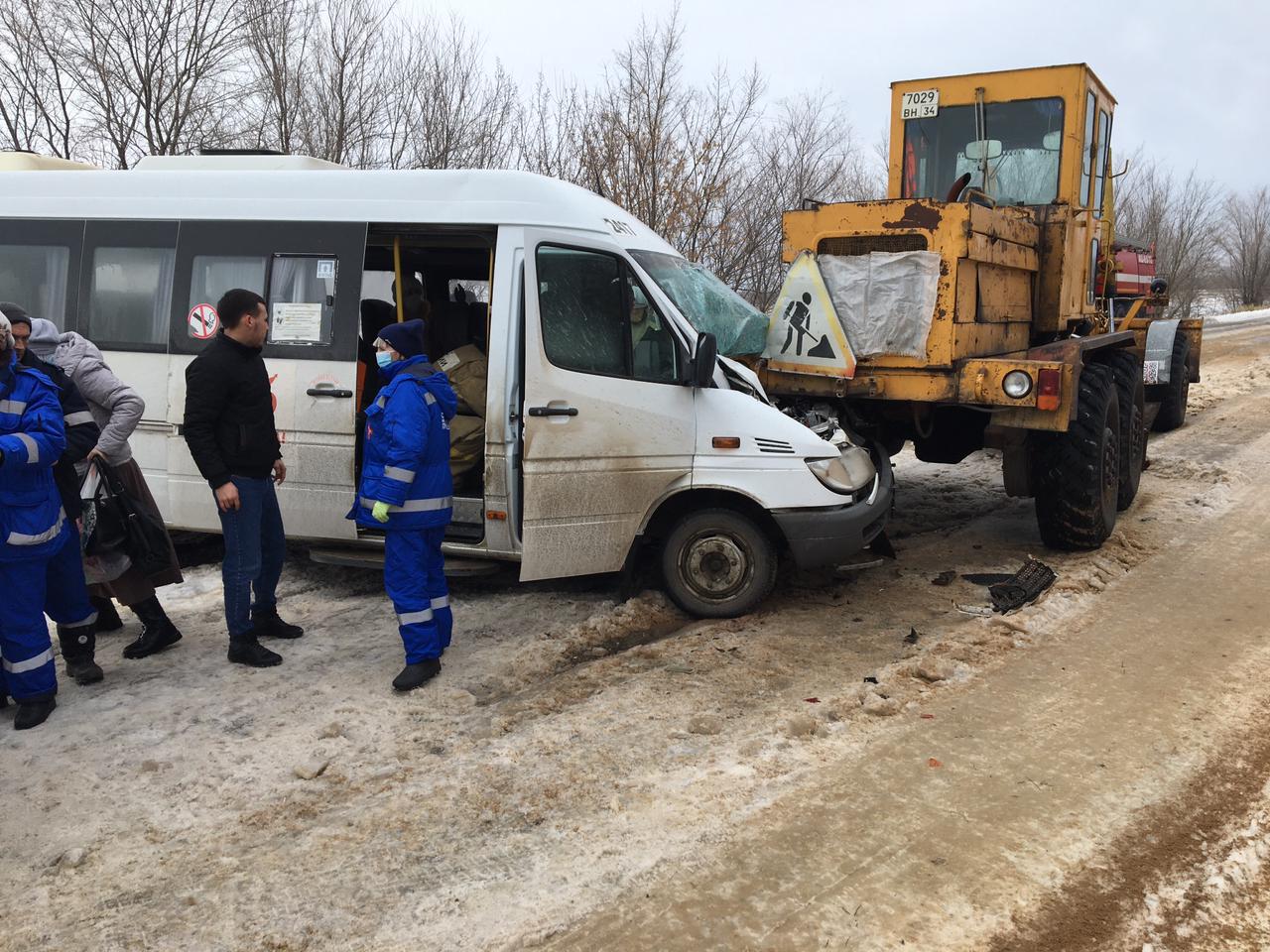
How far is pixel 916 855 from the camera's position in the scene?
3090 mm

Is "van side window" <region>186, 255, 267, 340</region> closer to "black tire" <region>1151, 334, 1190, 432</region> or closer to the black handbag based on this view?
the black handbag

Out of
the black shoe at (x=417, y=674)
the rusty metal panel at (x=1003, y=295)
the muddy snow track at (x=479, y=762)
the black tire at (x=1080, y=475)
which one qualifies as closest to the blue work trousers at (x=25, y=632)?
the muddy snow track at (x=479, y=762)

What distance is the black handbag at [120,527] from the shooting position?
4.63m

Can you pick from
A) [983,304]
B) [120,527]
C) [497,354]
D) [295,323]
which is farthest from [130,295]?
[983,304]

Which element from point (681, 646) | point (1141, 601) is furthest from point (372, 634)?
point (1141, 601)

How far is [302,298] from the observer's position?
5.56 metres

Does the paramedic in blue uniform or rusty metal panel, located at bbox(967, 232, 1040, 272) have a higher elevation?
rusty metal panel, located at bbox(967, 232, 1040, 272)

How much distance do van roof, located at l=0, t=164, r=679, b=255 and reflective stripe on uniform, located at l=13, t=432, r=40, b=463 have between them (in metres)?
2.20

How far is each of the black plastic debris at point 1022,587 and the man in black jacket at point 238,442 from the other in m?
3.96

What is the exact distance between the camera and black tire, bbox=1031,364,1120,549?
6316mm

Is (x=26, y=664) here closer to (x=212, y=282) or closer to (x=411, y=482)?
(x=411, y=482)

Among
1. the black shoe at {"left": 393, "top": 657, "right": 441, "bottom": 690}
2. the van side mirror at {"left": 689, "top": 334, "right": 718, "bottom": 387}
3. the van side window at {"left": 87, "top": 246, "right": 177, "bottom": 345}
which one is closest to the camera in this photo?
the black shoe at {"left": 393, "top": 657, "right": 441, "bottom": 690}

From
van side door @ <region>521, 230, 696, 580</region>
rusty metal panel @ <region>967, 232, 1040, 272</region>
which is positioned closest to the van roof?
van side door @ <region>521, 230, 696, 580</region>

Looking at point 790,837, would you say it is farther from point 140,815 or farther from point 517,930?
point 140,815
